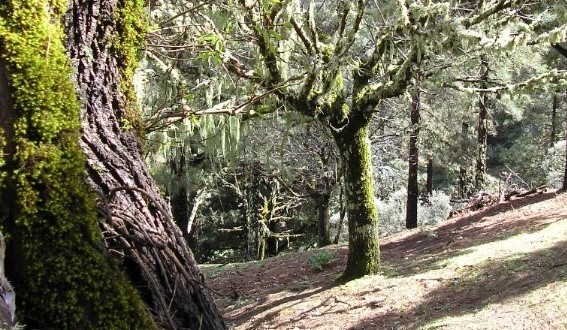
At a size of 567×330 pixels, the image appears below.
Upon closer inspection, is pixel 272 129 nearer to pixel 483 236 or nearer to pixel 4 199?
pixel 483 236

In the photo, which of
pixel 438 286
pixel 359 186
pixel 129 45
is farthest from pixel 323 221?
pixel 129 45

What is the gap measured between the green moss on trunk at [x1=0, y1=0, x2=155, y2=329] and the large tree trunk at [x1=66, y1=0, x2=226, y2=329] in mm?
120

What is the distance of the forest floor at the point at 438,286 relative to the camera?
525 centimetres

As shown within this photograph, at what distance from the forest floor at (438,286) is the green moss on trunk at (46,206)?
3315mm

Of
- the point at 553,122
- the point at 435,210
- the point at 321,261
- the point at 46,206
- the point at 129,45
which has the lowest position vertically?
the point at 321,261

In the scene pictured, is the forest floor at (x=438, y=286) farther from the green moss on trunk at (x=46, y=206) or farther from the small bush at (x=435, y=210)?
the small bush at (x=435, y=210)

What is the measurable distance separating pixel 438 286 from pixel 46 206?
20.1ft

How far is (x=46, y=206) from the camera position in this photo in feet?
4.41

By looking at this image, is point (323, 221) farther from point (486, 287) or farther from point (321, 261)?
point (486, 287)

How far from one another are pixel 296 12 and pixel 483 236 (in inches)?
222

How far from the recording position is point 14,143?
4.42 ft

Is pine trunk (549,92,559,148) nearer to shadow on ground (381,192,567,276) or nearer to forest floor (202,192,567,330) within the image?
shadow on ground (381,192,567,276)

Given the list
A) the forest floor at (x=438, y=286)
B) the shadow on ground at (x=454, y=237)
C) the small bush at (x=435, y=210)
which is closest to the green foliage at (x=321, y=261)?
the forest floor at (x=438, y=286)

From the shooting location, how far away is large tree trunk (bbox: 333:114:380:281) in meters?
7.18
